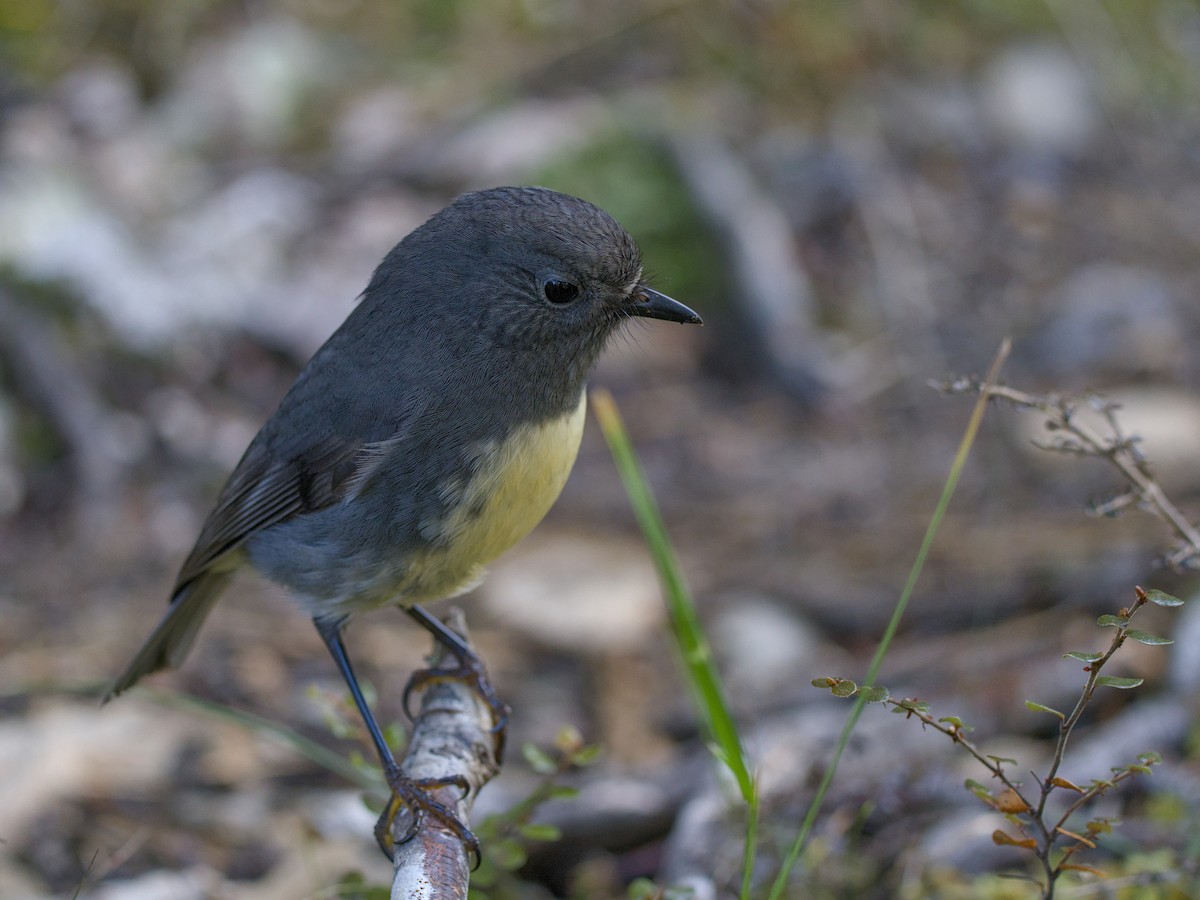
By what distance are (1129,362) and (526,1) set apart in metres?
4.88

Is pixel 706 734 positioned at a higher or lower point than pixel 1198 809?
higher

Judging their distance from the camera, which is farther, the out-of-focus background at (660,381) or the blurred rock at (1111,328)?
the blurred rock at (1111,328)

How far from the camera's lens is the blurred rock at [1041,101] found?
29.2 feet

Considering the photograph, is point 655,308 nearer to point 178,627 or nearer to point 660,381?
point 178,627

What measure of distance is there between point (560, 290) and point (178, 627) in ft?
5.50

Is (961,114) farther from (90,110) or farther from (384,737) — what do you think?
(384,737)

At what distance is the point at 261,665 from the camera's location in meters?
5.07

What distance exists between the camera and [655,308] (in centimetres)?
341

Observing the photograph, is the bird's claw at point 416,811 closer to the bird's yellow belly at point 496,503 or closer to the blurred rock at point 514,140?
the bird's yellow belly at point 496,503

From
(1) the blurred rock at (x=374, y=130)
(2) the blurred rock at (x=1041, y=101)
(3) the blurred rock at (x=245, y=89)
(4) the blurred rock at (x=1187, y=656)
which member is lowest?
(4) the blurred rock at (x=1187, y=656)

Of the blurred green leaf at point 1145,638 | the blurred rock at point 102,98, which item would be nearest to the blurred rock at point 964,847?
the blurred green leaf at point 1145,638

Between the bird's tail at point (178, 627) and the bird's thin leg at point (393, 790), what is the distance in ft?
2.04

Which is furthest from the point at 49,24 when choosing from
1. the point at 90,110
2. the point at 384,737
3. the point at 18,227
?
the point at 384,737

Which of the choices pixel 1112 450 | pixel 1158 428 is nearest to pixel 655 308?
pixel 1112 450
